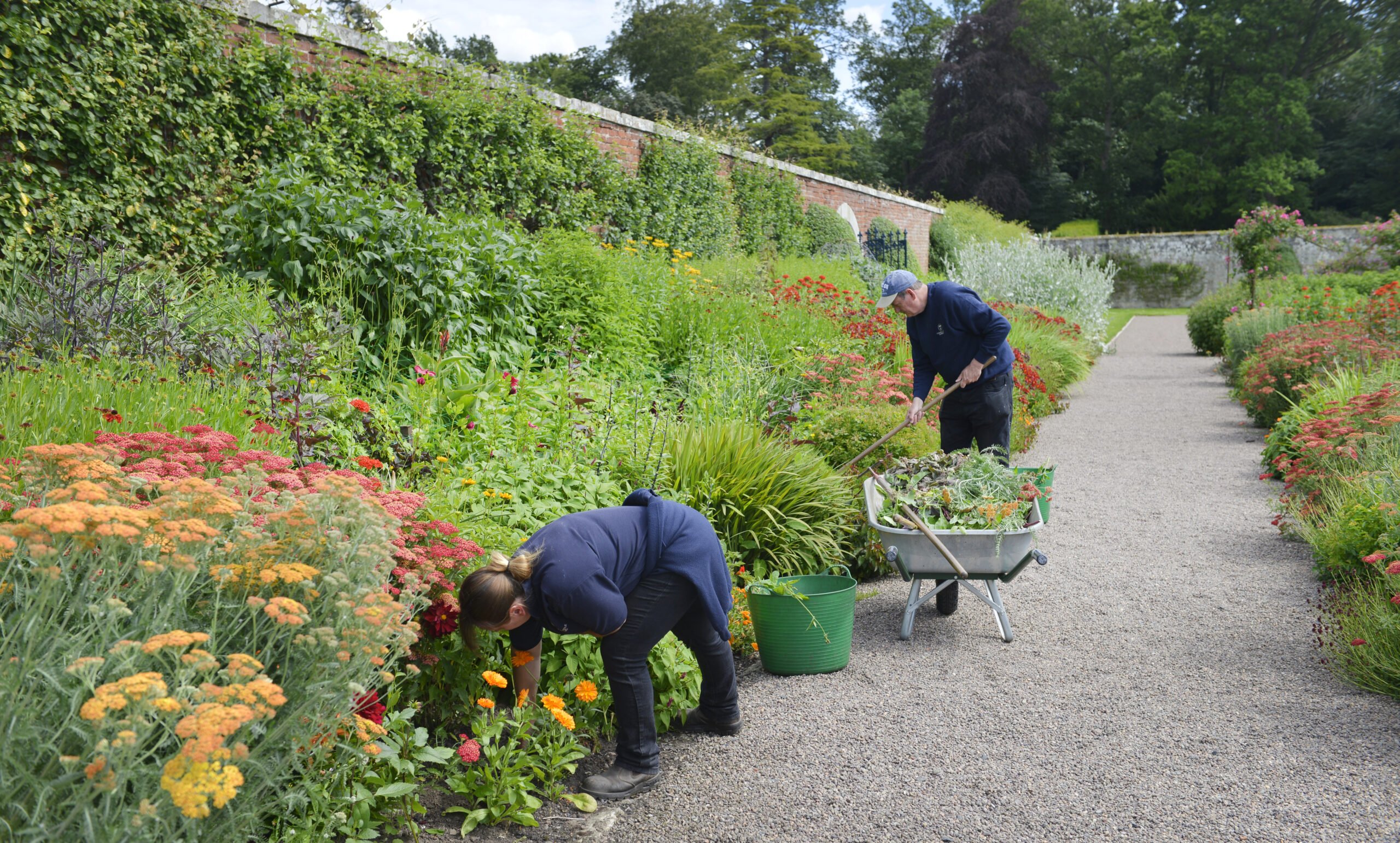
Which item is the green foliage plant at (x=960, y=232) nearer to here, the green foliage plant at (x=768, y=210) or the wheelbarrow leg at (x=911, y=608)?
the green foliage plant at (x=768, y=210)

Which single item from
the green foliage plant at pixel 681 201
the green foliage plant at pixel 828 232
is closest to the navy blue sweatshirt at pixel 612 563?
the green foliage plant at pixel 681 201

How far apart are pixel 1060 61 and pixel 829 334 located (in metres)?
44.1

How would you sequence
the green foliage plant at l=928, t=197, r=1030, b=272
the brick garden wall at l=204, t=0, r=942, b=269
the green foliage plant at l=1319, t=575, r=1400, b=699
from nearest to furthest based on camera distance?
1. the green foliage plant at l=1319, t=575, r=1400, b=699
2. the brick garden wall at l=204, t=0, r=942, b=269
3. the green foliage plant at l=928, t=197, r=1030, b=272

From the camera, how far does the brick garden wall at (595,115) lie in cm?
684

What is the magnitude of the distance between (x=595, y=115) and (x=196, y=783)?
10208 mm

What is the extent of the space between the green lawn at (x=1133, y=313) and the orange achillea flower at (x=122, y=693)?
22.5 metres

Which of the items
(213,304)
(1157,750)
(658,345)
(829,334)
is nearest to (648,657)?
(1157,750)

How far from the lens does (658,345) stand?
25.4 feet

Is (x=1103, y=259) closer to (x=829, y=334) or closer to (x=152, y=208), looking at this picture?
(x=829, y=334)

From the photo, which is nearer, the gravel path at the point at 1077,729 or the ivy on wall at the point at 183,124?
the gravel path at the point at 1077,729

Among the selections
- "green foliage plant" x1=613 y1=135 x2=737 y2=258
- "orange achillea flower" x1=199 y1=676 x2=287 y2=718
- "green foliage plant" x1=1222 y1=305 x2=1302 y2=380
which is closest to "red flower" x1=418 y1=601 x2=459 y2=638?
"orange achillea flower" x1=199 y1=676 x2=287 y2=718

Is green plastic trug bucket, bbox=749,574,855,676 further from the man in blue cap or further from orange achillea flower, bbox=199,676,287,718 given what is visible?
orange achillea flower, bbox=199,676,287,718

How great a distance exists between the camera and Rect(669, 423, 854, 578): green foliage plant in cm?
447

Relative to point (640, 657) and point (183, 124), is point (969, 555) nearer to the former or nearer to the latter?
point (640, 657)
